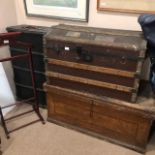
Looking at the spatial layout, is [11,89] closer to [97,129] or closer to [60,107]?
[60,107]

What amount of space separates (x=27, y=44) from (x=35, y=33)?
0.50 feet

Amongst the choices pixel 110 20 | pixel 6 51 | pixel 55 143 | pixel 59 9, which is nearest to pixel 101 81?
pixel 110 20

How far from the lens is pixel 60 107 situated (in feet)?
7.04

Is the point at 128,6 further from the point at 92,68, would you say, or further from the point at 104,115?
the point at 104,115

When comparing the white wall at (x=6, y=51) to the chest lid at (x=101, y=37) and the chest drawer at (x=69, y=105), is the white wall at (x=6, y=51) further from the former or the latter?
the chest lid at (x=101, y=37)

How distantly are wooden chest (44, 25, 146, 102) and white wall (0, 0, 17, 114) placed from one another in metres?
0.67

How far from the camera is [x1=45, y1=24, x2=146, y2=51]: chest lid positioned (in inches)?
62.1

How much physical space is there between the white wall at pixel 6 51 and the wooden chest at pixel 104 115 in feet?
1.89

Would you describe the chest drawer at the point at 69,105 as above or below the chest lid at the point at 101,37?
below

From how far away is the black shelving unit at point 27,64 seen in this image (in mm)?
2143

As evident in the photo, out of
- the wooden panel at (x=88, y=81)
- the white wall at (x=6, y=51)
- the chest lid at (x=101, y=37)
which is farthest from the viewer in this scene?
the white wall at (x=6, y=51)

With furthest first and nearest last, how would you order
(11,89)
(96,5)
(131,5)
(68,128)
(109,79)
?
(11,89), (68,128), (96,5), (131,5), (109,79)

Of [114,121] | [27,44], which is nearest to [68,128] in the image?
[114,121]

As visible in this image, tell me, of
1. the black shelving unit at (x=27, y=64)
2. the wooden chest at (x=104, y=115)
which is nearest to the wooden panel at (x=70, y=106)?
the wooden chest at (x=104, y=115)
